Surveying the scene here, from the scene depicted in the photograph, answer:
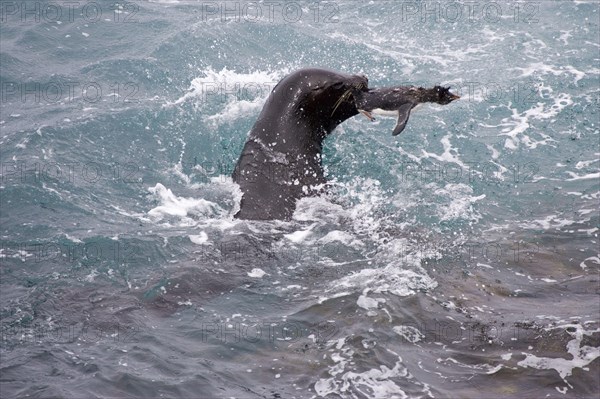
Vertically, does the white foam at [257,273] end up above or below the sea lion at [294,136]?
below

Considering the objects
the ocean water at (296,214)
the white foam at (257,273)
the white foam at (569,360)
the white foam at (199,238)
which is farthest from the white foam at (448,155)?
the white foam at (569,360)

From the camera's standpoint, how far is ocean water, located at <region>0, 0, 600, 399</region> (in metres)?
6.36

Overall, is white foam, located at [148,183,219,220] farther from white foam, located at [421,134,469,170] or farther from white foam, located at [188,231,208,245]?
white foam, located at [421,134,469,170]

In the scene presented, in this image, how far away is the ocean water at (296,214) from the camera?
6363 mm

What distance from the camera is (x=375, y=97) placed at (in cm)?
900

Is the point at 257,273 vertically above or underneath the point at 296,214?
underneath

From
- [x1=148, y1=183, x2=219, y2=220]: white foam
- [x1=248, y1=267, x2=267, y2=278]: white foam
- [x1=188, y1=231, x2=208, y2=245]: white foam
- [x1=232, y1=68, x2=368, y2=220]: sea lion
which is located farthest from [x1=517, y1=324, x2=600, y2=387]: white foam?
[x1=148, y1=183, x2=219, y2=220]: white foam

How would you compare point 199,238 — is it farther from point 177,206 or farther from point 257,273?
point 177,206

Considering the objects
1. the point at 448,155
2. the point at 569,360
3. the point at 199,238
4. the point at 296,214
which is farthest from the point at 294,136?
the point at 569,360

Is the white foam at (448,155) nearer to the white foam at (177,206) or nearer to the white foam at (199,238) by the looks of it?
the white foam at (177,206)

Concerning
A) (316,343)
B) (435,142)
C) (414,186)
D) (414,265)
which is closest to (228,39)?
(435,142)

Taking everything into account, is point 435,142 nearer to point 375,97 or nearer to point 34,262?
point 375,97

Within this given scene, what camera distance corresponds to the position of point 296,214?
341 inches

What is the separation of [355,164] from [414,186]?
83 centimetres
